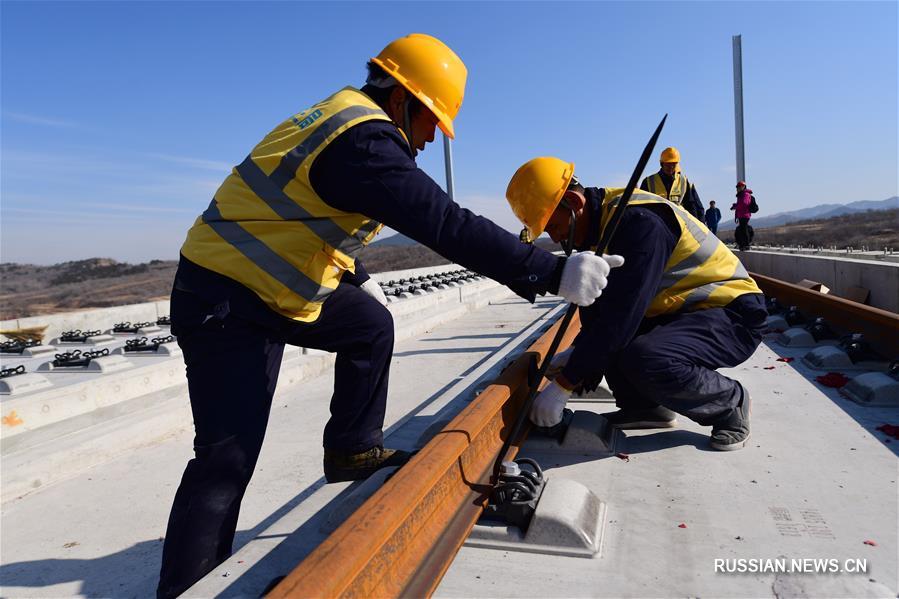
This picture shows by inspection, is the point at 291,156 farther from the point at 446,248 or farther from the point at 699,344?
the point at 699,344

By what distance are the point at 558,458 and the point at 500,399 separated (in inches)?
17.8

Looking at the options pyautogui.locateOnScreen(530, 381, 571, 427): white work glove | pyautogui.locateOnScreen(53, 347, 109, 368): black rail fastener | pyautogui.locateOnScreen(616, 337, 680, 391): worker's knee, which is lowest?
pyautogui.locateOnScreen(530, 381, 571, 427): white work glove

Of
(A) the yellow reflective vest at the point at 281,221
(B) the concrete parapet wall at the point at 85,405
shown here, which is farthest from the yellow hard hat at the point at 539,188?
(B) the concrete parapet wall at the point at 85,405

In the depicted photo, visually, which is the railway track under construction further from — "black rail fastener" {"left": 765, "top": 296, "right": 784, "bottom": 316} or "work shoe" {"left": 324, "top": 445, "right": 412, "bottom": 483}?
"black rail fastener" {"left": 765, "top": 296, "right": 784, "bottom": 316}

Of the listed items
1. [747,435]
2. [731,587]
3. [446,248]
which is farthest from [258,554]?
[747,435]

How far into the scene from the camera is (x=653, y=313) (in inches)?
133

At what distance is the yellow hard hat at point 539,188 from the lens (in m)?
3.03

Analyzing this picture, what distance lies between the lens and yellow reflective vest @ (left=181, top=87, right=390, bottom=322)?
209cm

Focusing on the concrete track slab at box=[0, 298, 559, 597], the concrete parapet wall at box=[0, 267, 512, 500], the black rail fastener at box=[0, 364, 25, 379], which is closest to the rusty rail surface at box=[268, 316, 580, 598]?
the concrete track slab at box=[0, 298, 559, 597]

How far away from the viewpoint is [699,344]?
120 inches

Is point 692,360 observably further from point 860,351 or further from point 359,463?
point 860,351

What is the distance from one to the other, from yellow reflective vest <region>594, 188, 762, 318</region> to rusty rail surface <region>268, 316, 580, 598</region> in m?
1.15

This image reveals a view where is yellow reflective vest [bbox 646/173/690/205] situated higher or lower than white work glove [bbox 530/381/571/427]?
higher
